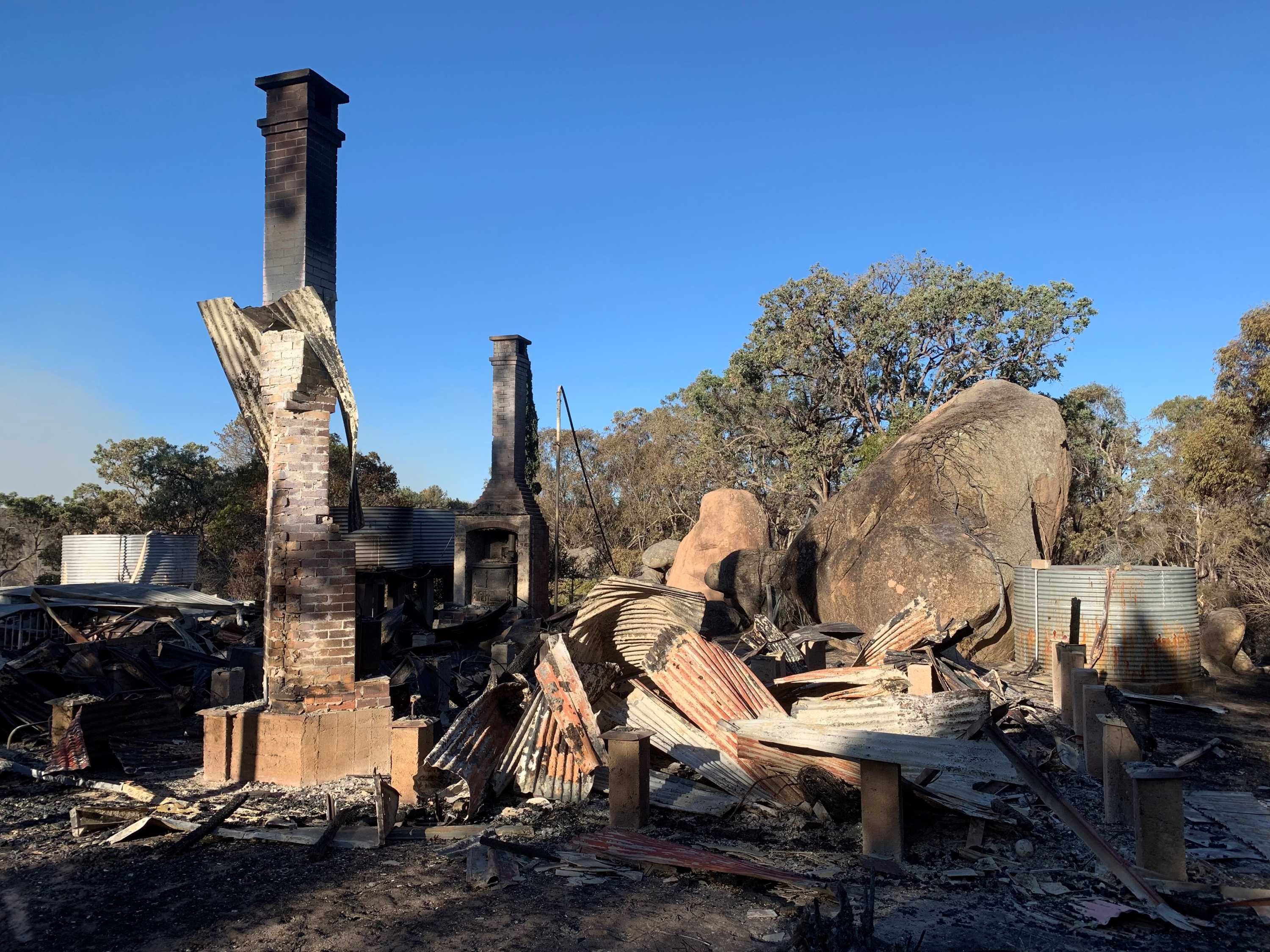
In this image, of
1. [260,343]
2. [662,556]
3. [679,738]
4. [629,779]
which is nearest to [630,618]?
[679,738]

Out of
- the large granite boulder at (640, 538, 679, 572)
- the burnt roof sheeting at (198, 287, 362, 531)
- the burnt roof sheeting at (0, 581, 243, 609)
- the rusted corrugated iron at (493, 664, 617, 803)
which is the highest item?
the burnt roof sheeting at (198, 287, 362, 531)

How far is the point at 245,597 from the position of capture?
2344cm

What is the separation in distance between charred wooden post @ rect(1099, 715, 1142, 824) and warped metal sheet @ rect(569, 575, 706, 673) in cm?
305

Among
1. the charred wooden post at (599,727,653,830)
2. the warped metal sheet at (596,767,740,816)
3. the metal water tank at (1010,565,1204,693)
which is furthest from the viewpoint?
the metal water tank at (1010,565,1204,693)

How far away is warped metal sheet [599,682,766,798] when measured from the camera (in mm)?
5980

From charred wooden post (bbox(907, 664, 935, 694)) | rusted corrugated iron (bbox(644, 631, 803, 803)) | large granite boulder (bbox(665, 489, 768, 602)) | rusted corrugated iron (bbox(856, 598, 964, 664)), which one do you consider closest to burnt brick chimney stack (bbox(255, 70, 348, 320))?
rusted corrugated iron (bbox(644, 631, 803, 803))

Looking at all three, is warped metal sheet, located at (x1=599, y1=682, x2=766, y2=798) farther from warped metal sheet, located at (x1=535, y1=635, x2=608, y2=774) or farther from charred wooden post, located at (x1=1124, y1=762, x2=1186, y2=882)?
charred wooden post, located at (x1=1124, y1=762, x2=1186, y2=882)

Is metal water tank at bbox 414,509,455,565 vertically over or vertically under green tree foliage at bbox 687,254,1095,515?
under

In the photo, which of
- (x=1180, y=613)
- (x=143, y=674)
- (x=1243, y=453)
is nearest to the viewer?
(x=143, y=674)

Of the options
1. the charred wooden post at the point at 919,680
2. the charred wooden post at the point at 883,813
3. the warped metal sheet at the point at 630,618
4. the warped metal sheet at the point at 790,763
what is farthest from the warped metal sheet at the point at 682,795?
the charred wooden post at the point at 919,680

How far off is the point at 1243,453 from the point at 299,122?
16.6 m

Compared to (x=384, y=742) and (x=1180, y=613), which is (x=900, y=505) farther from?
(x=384, y=742)

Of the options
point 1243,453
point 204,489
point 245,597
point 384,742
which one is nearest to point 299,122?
point 384,742

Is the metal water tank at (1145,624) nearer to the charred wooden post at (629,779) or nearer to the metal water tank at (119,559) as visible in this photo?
the charred wooden post at (629,779)
